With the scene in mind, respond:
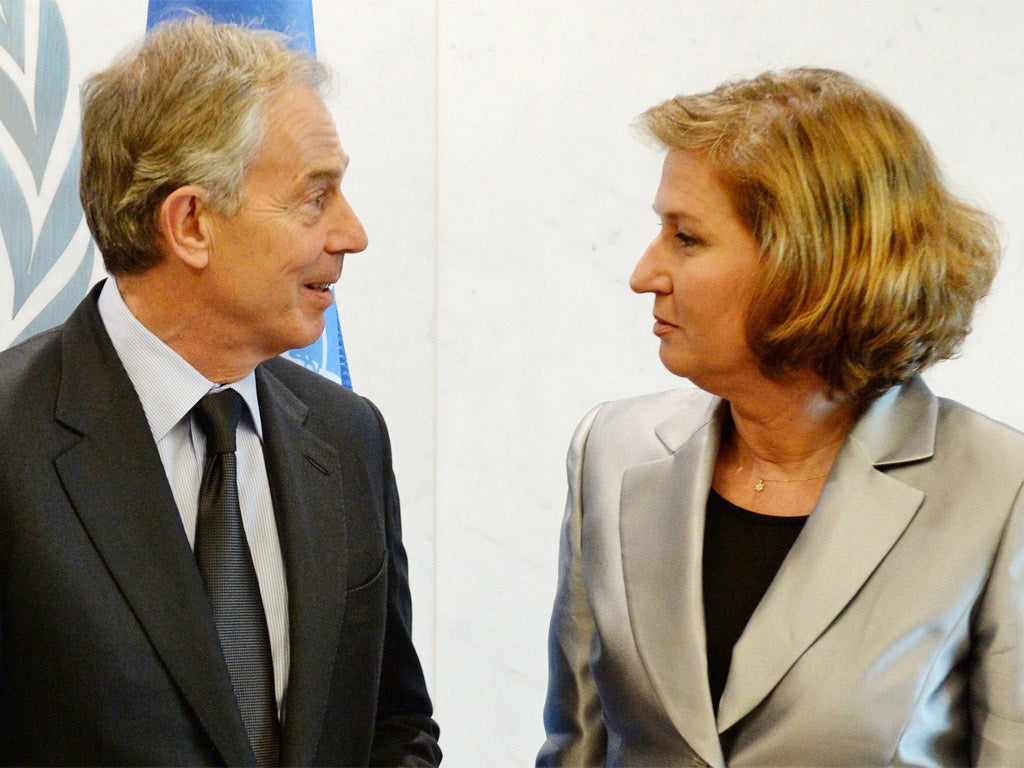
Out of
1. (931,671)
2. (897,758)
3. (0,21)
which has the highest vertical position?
(0,21)

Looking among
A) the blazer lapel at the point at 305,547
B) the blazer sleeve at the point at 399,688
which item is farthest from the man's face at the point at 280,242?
the blazer sleeve at the point at 399,688

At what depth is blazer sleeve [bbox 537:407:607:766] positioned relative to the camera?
7.06ft

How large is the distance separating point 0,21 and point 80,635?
1.33 metres

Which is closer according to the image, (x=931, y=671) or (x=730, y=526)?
(x=931, y=671)

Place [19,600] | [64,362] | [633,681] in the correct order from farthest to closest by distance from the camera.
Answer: [633,681], [64,362], [19,600]

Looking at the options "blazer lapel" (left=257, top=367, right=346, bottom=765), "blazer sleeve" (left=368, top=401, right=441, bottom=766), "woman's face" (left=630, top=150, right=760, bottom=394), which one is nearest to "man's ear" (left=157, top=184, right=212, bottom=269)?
"blazer lapel" (left=257, top=367, right=346, bottom=765)

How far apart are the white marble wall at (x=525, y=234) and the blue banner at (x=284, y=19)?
1.64ft

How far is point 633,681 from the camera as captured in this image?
Result: 1998 millimetres

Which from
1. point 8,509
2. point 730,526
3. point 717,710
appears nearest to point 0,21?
point 8,509

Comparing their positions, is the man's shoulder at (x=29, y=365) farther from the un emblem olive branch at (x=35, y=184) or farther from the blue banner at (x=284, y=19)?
the blue banner at (x=284, y=19)

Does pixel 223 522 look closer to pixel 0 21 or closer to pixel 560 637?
pixel 560 637

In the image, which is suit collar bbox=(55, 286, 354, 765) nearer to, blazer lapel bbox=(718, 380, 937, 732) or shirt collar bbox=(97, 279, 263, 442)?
shirt collar bbox=(97, 279, 263, 442)

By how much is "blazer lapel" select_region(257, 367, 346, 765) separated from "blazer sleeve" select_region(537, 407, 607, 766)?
41 centimetres

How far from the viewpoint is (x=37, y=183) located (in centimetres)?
247
